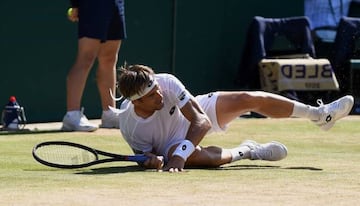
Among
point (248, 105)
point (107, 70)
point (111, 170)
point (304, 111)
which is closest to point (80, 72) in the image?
point (107, 70)

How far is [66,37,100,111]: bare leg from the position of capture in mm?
8875

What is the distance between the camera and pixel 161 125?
248 inches

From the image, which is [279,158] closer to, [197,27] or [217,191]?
[217,191]

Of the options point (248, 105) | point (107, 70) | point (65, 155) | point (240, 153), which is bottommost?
point (107, 70)

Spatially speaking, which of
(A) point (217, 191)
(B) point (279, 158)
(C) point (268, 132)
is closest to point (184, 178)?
(A) point (217, 191)

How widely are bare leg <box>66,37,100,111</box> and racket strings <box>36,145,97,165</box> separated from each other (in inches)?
101

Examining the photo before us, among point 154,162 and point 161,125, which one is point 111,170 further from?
point 161,125

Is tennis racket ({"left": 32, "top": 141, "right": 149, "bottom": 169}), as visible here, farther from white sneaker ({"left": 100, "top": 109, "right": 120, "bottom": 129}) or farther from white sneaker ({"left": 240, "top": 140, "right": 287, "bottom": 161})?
white sneaker ({"left": 100, "top": 109, "right": 120, "bottom": 129})

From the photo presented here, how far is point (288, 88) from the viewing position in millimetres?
11555

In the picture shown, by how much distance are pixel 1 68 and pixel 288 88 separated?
132 inches

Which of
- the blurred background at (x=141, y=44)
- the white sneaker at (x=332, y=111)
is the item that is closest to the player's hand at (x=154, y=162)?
the white sneaker at (x=332, y=111)

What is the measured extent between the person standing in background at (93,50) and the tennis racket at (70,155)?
8.23 ft

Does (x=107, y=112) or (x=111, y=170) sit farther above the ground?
(x=111, y=170)

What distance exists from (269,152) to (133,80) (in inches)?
47.0
